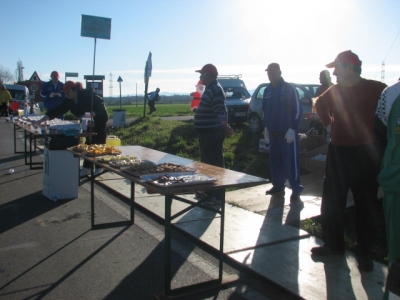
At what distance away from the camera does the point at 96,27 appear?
7.68 metres

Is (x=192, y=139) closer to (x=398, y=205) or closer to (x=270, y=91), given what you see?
(x=270, y=91)

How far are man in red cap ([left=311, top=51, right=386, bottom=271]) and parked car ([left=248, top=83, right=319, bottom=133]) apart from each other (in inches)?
319

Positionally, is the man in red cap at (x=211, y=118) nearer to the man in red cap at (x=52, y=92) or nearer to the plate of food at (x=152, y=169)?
the plate of food at (x=152, y=169)

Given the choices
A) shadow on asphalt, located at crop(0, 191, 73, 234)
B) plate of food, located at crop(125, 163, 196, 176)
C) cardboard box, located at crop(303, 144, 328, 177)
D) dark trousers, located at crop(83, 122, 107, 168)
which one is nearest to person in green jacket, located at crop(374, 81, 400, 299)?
plate of food, located at crop(125, 163, 196, 176)

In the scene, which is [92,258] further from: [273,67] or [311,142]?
[311,142]

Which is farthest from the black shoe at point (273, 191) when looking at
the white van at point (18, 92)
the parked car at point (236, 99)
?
the white van at point (18, 92)

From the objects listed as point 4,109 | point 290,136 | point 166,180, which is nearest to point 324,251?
point 166,180

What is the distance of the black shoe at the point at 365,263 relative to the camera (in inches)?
165

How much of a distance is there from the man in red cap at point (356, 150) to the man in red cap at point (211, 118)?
221 centimetres

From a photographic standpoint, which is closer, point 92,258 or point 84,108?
point 92,258

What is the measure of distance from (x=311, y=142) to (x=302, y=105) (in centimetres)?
382

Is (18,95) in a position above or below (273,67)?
below

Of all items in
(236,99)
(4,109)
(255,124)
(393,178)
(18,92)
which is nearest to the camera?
(393,178)

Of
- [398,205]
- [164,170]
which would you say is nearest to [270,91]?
[164,170]
